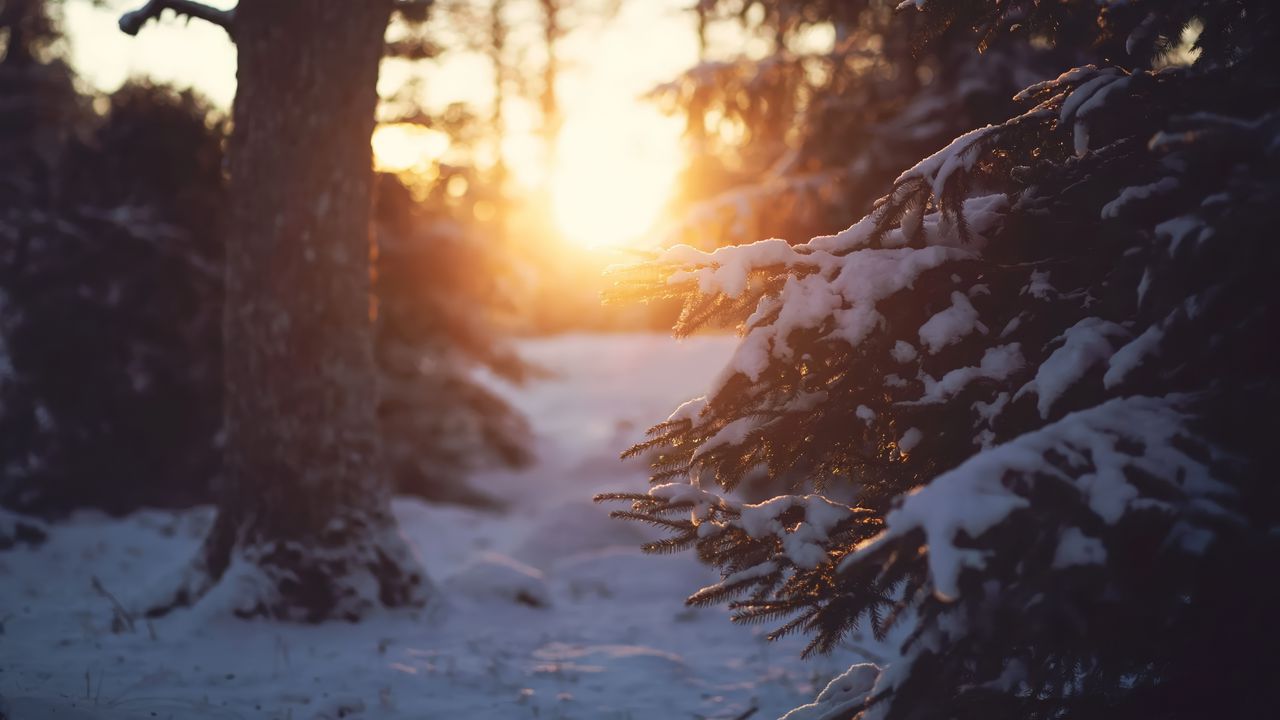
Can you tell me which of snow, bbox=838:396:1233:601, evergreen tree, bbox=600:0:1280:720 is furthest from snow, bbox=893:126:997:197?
snow, bbox=838:396:1233:601

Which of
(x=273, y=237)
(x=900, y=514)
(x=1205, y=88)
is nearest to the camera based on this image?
(x=900, y=514)

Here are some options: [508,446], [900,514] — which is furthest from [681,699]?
[508,446]

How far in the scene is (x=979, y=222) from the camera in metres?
2.75

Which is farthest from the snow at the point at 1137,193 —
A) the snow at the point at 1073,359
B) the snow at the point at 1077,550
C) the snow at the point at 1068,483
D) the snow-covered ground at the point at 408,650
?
the snow-covered ground at the point at 408,650

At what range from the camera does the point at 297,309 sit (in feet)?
16.2

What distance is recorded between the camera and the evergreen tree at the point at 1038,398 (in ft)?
6.52

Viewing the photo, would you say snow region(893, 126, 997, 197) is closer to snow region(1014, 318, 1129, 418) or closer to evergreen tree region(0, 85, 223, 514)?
snow region(1014, 318, 1129, 418)

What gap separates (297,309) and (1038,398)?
4.05m

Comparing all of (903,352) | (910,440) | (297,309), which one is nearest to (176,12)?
(297,309)

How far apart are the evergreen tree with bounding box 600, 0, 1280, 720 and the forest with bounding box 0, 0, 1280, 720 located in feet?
0.04

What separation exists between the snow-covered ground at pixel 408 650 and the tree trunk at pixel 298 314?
38 centimetres

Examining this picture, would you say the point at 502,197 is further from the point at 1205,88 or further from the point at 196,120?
the point at 1205,88

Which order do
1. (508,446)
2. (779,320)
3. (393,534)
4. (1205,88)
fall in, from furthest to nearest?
1. (508,446)
2. (393,534)
3. (779,320)
4. (1205,88)

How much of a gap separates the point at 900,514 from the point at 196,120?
31.2 ft
